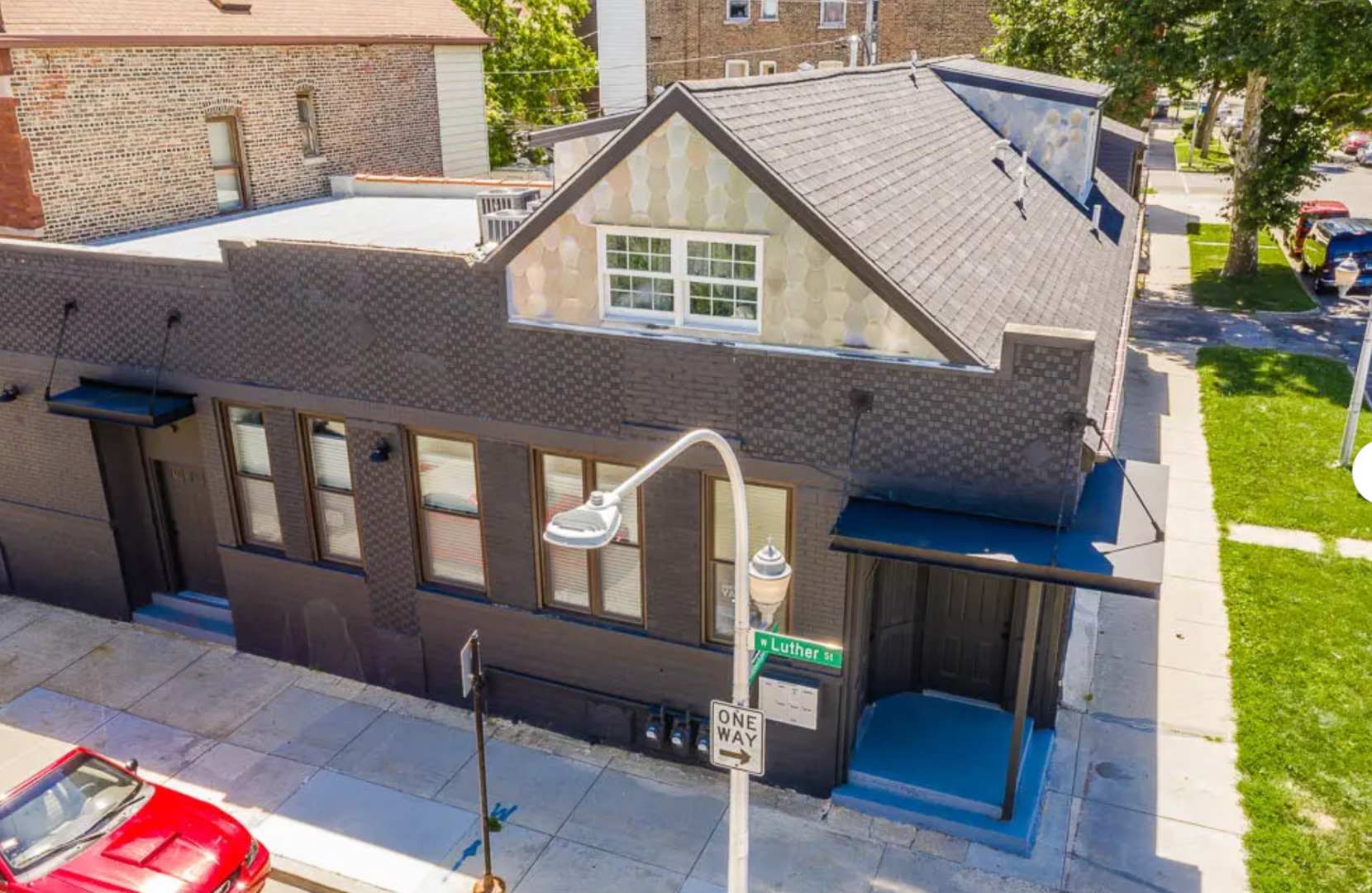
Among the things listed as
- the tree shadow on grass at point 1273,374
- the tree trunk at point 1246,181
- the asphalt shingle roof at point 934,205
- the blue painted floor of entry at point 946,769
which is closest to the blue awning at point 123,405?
the asphalt shingle roof at point 934,205

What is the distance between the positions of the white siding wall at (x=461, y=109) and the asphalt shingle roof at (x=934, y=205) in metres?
10.8

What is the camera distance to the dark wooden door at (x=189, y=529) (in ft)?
47.4

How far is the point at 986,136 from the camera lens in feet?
55.3

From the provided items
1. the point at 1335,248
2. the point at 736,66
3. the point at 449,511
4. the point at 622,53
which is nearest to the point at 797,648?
the point at 449,511

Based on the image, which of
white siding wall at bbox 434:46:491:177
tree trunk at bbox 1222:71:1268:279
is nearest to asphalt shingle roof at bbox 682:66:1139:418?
white siding wall at bbox 434:46:491:177

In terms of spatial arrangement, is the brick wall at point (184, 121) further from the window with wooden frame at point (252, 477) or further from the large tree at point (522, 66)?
the large tree at point (522, 66)

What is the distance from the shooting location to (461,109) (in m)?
23.8

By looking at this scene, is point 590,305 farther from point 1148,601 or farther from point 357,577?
point 1148,601

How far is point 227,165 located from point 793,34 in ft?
106

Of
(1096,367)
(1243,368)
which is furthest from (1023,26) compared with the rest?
(1096,367)

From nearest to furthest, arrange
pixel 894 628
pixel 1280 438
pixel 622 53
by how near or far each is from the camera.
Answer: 1. pixel 894 628
2. pixel 1280 438
3. pixel 622 53

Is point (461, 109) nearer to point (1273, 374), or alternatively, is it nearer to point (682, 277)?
point (682, 277)

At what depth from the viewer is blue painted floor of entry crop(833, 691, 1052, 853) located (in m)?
10.5

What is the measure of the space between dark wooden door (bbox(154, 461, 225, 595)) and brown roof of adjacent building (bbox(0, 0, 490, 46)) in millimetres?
5996
